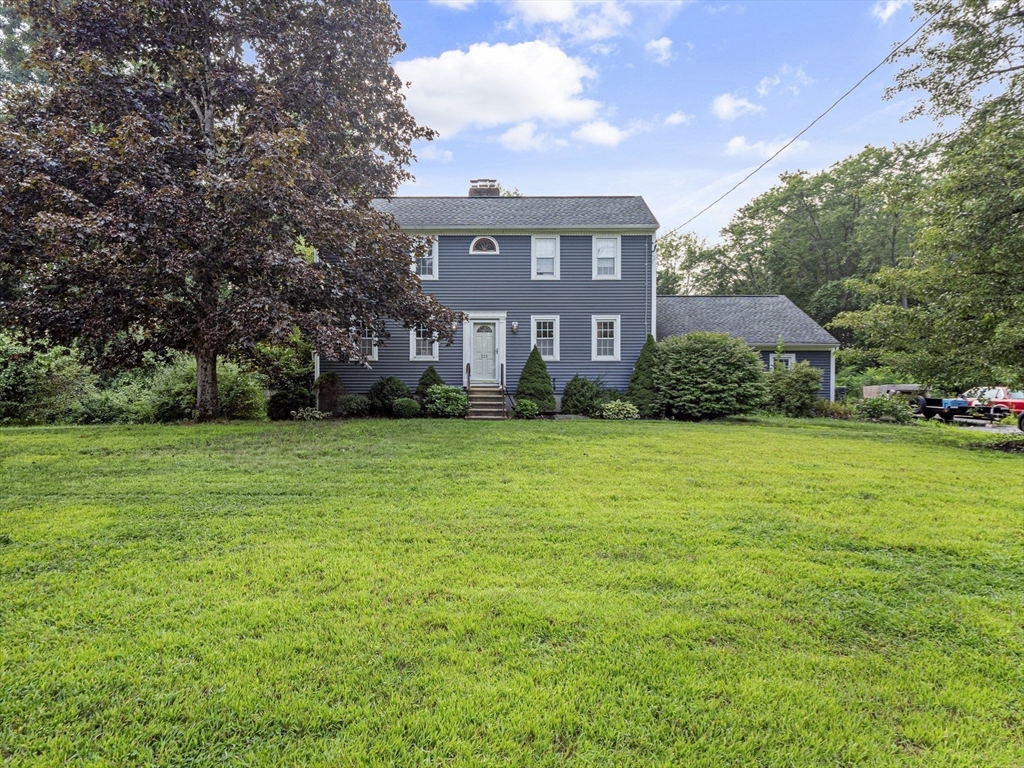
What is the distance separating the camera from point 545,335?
15.1 metres

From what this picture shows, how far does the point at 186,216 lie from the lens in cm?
820

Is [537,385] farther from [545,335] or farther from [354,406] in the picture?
[354,406]

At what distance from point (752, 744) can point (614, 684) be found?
568 mm

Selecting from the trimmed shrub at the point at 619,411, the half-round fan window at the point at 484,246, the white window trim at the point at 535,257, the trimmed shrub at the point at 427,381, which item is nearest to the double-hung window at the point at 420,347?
the trimmed shrub at the point at 427,381

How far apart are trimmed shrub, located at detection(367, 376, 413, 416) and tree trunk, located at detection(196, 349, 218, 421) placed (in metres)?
3.82

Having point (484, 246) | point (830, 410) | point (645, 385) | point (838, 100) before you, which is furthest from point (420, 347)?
point (830, 410)

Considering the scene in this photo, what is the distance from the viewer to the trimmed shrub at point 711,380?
13.1m

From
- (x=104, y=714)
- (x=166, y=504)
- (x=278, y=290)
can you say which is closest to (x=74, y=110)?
(x=278, y=290)

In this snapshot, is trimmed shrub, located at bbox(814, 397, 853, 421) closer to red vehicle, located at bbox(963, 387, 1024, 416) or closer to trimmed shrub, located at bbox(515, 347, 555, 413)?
red vehicle, located at bbox(963, 387, 1024, 416)

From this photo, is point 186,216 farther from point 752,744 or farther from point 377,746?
point 752,744

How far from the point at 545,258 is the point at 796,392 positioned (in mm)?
9071

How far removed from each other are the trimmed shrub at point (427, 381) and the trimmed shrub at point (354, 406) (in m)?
1.50

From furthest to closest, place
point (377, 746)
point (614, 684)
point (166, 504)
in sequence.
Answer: point (166, 504)
point (614, 684)
point (377, 746)

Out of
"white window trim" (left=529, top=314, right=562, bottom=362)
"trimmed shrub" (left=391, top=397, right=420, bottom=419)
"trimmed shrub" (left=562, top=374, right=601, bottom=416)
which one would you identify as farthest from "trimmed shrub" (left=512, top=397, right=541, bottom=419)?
"trimmed shrub" (left=391, top=397, right=420, bottom=419)
